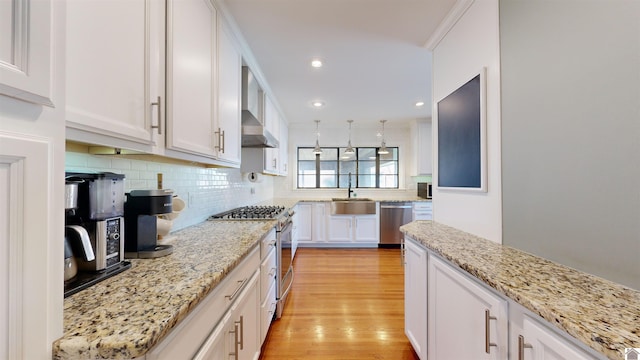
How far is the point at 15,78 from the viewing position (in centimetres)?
43

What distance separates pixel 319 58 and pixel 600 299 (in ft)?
7.74

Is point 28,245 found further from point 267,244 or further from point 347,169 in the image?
point 347,169

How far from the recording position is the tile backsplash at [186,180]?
1.11m

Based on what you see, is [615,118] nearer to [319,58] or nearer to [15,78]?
[15,78]

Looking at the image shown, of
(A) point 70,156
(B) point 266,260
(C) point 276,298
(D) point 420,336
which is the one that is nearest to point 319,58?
(B) point 266,260

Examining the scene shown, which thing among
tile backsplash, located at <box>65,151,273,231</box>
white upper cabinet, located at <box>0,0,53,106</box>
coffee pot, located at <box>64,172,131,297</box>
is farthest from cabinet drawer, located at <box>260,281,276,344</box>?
white upper cabinet, located at <box>0,0,53,106</box>

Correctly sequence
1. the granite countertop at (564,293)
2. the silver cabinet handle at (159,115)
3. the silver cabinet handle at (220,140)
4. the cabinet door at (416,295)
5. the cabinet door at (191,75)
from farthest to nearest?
1. the silver cabinet handle at (220,140)
2. the cabinet door at (416,295)
3. the cabinet door at (191,75)
4. the silver cabinet handle at (159,115)
5. the granite countertop at (564,293)

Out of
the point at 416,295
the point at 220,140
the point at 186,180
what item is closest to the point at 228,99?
the point at 220,140

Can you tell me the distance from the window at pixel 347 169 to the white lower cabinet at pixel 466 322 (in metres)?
3.49

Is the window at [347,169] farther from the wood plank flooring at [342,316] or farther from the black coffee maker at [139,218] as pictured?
the black coffee maker at [139,218]

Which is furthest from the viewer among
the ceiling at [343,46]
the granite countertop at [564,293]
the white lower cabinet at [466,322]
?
the ceiling at [343,46]

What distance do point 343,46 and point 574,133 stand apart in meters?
1.74

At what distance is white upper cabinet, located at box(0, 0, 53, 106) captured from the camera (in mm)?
427

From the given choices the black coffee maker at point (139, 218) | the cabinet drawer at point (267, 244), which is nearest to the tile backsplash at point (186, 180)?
the black coffee maker at point (139, 218)
